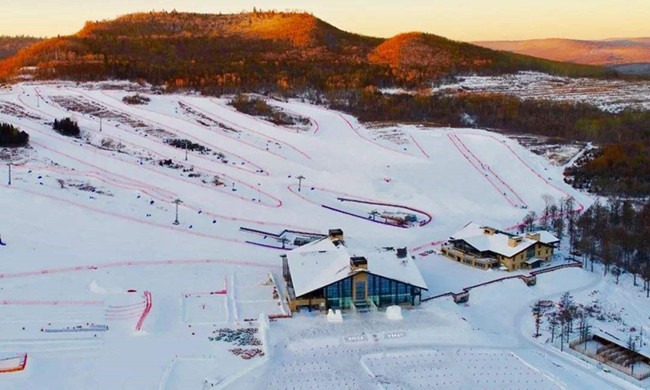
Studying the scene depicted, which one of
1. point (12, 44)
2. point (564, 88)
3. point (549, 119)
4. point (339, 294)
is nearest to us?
point (339, 294)

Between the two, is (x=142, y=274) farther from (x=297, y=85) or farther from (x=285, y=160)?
(x=297, y=85)

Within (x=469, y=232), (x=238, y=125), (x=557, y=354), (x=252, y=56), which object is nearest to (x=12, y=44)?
(x=252, y=56)

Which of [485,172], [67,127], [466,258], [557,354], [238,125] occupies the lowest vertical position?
[557,354]

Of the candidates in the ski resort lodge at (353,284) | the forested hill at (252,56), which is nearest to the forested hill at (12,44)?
the forested hill at (252,56)

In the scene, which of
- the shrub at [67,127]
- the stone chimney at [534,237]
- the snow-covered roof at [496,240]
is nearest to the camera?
the snow-covered roof at [496,240]

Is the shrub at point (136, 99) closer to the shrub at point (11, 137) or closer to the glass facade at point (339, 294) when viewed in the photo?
the shrub at point (11, 137)

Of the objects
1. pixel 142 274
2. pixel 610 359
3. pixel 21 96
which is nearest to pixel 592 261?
pixel 610 359

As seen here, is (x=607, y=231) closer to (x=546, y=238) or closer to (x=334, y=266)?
(x=546, y=238)

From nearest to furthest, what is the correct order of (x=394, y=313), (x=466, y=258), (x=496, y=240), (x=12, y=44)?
(x=394, y=313)
(x=466, y=258)
(x=496, y=240)
(x=12, y=44)
